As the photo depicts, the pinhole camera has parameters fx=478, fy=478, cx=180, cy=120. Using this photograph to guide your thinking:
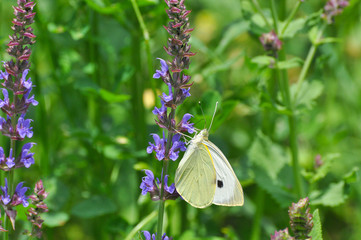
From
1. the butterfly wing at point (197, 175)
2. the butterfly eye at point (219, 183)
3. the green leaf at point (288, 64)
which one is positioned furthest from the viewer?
the green leaf at point (288, 64)

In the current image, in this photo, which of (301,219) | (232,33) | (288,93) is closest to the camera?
(301,219)

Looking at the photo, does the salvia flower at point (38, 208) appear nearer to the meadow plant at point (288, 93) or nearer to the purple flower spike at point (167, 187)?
the purple flower spike at point (167, 187)

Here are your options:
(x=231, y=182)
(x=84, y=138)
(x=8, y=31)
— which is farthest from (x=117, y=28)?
(x=231, y=182)

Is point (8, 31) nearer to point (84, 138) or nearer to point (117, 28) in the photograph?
point (117, 28)

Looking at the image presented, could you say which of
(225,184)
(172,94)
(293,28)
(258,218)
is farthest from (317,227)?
(293,28)

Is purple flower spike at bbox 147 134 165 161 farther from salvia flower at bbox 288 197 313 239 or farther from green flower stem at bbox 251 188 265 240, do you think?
green flower stem at bbox 251 188 265 240

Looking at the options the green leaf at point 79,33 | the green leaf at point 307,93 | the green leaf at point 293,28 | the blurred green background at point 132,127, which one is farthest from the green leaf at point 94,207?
the green leaf at point 293,28

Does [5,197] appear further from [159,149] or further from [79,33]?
[79,33]
